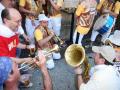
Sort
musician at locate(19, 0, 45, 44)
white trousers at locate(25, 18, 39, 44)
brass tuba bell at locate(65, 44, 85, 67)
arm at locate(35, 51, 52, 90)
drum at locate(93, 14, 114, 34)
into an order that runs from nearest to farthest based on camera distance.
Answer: arm at locate(35, 51, 52, 90), brass tuba bell at locate(65, 44, 85, 67), musician at locate(19, 0, 45, 44), white trousers at locate(25, 18, 39, 44), drum at locate(93, 14, 114, 34)

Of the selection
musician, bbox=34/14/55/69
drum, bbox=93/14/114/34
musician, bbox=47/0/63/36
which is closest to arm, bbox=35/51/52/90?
musician, bbox=34/14/55/69

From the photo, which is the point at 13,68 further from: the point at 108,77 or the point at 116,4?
the point at 116,4

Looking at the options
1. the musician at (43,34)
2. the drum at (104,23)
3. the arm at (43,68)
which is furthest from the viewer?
the drum at (104,23)

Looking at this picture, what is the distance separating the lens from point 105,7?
719cm

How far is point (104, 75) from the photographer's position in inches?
150

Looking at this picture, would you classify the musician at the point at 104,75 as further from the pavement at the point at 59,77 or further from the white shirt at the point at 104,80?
the pavement at the point at 59,77

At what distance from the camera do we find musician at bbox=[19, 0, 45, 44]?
646 cm

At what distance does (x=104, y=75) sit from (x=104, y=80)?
67 mm

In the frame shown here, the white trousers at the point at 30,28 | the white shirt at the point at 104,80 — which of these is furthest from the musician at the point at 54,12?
the white shirt at the point at 104,80

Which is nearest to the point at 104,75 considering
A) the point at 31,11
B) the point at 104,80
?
the point at 104,80

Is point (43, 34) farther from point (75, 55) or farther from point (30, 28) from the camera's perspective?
point (75, 55)

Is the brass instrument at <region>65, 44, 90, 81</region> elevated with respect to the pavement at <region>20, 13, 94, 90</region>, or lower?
elevated

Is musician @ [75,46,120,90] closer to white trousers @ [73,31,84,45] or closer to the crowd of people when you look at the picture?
the crowd of people

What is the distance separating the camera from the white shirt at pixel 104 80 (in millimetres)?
3773
